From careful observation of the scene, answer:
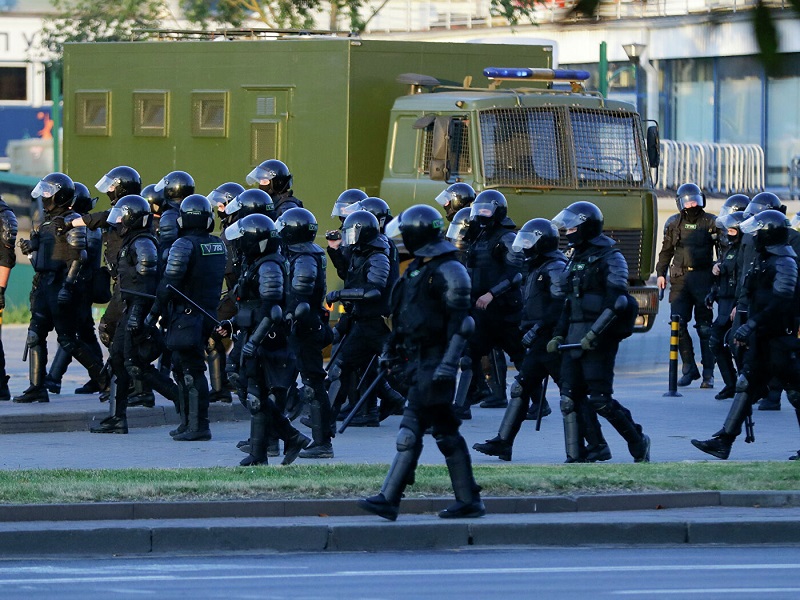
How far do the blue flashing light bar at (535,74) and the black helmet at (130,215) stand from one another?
613cm

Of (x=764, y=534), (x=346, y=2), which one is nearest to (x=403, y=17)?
(x=346, y=2)

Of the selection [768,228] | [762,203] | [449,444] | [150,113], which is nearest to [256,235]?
[449,444]

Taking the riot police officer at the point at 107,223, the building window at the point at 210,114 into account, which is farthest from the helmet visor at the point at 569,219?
the building window at the point at 210,114

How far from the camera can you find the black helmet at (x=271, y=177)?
13.6 m

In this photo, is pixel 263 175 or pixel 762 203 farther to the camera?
pixel 263 175

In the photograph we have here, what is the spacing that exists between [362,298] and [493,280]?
65.3 inches

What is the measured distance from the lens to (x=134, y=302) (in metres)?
11.9

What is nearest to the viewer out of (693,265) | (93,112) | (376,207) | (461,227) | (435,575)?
(435,575)

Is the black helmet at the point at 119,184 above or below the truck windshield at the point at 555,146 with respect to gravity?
below

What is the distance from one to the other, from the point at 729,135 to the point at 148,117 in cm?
1392

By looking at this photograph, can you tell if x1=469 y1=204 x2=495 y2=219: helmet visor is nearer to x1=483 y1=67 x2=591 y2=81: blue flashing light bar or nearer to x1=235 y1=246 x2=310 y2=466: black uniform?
x1=235 y1=246 x2=310 y2=466: black uniform

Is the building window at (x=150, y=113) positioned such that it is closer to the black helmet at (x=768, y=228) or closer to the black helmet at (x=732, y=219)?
the black helmet at (x=732, y=219)

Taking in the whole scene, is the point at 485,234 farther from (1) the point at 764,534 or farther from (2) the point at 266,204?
(1) the point at 764,534

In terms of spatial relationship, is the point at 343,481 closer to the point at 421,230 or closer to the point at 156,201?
the point at 421,230
